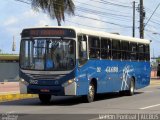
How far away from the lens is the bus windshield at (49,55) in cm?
2025

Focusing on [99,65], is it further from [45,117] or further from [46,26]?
[45,117]

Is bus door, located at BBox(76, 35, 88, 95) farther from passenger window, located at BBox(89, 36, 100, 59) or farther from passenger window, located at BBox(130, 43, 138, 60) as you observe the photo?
passenger window, located at BBox(130, 43, 138, 60)

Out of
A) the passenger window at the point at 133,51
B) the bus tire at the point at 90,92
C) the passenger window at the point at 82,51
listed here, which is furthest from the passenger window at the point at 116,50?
the passenger window at the point at 82,51

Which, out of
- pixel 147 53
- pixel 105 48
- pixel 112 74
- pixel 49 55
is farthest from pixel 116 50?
pixel 147 53

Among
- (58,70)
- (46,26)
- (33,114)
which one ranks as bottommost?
(33,114)

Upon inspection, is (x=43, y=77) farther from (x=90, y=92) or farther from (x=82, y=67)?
(x=90, y=92)

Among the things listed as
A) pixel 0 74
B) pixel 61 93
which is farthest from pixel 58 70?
pixel 0 74

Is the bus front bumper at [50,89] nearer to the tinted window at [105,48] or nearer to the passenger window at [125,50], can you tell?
the tinted window at [105,48]

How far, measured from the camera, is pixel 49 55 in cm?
2042

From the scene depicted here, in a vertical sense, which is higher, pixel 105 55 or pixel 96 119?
pixel 105 55

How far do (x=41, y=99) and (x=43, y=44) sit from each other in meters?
2.78

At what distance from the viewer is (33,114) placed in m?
16.6

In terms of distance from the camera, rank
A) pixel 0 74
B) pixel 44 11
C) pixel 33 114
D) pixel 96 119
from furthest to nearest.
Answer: pixel 0 74 < pixel 44 11 < pixel 33 114 < pixel 96 119

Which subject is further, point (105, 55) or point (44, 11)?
point (44, 11)
